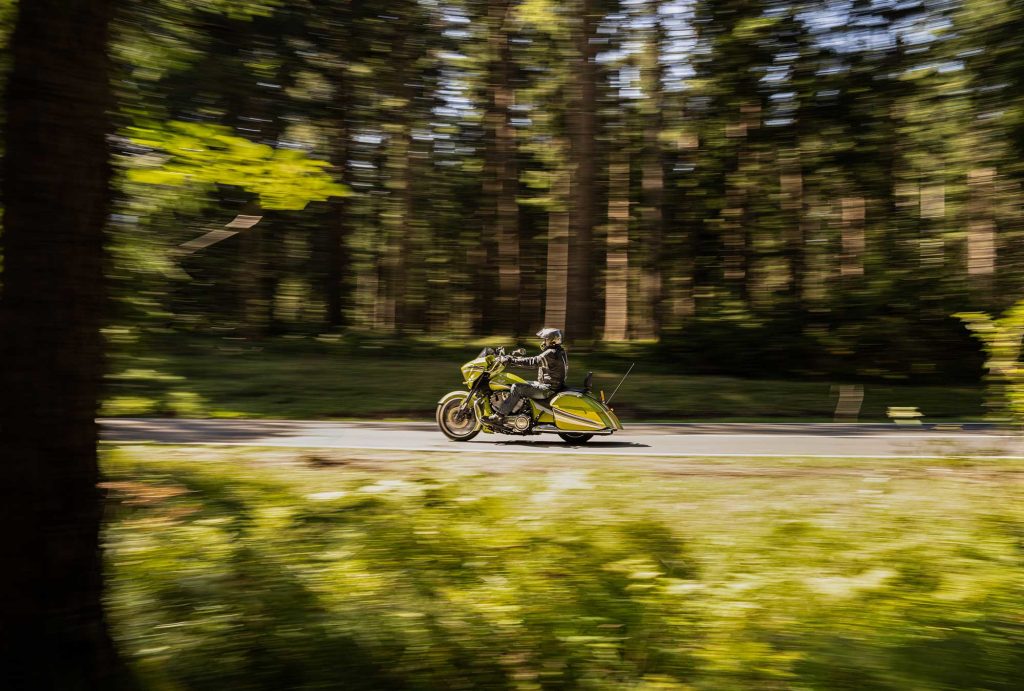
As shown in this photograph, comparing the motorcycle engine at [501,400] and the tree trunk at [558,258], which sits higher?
→ the tree trunk at [558,258]

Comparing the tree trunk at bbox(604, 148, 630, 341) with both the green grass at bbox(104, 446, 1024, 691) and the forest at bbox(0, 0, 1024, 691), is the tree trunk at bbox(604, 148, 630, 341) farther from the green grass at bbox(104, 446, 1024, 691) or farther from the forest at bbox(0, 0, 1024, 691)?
the green grass at bbox(104, 446, 1024, 691)

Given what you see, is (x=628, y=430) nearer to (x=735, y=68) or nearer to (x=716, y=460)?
(x=716, y=460)

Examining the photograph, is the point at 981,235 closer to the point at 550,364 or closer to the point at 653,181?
the point at 653,181

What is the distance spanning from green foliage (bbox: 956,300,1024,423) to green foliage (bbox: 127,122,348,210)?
5.74 metres

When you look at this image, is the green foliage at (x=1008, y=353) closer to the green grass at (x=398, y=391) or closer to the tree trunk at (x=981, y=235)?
the green grass at (x=398, y=391)

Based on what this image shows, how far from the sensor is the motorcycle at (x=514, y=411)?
41.8ft

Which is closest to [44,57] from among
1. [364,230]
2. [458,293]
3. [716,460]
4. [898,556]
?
[898,556]

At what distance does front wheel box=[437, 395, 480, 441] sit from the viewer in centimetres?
1312

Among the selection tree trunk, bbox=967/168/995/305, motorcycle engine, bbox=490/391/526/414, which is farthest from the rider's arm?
tree trunk, bbox=967/168/995/305

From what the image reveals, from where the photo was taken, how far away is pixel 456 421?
13.2 meters

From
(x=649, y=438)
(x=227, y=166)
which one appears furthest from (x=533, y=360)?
(x=227, y=166)

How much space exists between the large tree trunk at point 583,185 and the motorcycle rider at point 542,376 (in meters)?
11.2

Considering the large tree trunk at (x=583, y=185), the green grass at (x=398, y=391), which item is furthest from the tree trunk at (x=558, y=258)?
the green grass at (x=398, y=391)

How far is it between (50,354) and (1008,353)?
727 cm
